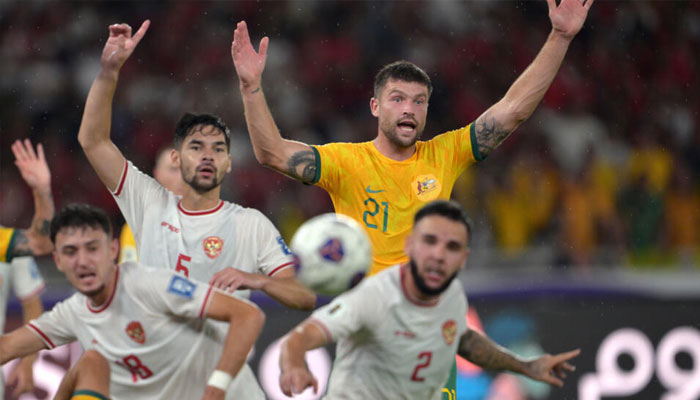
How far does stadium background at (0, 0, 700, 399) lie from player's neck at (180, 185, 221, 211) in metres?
3.48

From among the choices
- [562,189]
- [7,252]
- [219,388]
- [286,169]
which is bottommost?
[219,388]

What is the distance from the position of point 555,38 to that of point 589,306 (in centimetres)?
Answer: 385

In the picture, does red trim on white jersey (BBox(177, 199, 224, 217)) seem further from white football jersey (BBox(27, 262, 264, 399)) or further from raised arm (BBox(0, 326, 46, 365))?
raised arm (BBox(0, 326, 46, 365))

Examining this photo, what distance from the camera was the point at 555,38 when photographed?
595cm

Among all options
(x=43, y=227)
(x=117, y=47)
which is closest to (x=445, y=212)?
(x=117, y=47)

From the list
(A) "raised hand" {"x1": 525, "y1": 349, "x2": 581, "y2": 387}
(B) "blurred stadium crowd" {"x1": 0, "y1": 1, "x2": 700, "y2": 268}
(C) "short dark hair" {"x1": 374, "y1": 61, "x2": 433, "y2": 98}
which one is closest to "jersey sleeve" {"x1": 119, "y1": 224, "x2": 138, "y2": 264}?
(C) "short dark hair" {"x1": 374, "y1": 61, "x2": 433, "y2": 98}

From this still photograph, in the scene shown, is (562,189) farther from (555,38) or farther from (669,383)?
(555,38)

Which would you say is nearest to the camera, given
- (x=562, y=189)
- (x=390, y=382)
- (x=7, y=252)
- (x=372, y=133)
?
(x=390, y=382)

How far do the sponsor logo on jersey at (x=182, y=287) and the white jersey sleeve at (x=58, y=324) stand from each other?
563mm

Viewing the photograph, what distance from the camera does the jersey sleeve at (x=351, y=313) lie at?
4422 millimetres

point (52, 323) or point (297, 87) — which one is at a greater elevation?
point (297, 87)

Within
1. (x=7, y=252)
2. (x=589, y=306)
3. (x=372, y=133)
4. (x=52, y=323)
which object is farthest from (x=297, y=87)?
(x=52, y=323)

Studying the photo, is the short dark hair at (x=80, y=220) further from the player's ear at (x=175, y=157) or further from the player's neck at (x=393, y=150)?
the player's neck at (x=393, y=150)

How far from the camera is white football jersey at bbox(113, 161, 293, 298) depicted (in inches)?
222
